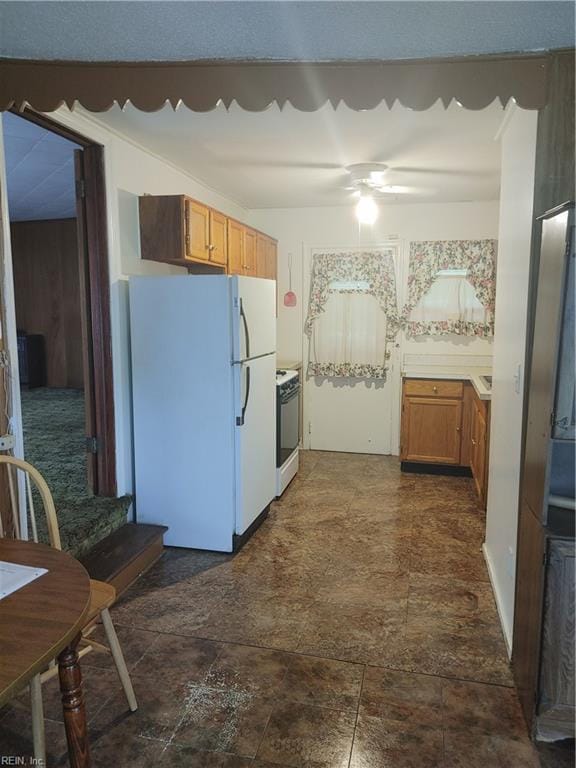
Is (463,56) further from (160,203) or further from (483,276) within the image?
(483,276)

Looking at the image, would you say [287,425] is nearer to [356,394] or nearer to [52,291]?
[356,394]

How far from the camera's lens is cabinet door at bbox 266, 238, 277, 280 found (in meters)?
5.18

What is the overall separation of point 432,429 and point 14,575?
156 inches

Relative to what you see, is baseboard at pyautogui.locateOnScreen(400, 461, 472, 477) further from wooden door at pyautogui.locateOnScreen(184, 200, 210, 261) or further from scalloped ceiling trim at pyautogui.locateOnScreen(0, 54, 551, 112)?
scalloped ceiling trim at pyautogui.locateOnScreen(0, 54, 551, 112)

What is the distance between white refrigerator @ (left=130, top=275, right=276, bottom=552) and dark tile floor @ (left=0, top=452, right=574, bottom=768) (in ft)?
0.88

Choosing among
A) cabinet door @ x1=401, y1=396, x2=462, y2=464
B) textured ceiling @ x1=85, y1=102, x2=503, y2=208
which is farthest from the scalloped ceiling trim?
cabinet door @ x1=401, y1=396, x2=462, y2=464

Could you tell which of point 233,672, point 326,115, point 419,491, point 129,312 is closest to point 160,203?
point 129,312

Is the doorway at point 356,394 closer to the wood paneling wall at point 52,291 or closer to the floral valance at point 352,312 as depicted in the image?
the floral valance at point 352,312

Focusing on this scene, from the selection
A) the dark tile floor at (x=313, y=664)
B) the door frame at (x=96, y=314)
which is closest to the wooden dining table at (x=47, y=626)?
the dark tile floor at (x=313, y=664)

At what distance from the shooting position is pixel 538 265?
2.04m

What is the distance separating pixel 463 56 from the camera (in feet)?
5.73

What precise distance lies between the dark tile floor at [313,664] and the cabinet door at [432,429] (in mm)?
1218

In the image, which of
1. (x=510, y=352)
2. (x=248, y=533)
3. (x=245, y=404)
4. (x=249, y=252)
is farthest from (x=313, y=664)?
(x=249, y=252)

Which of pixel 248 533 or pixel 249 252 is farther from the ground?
pixel 249 252
